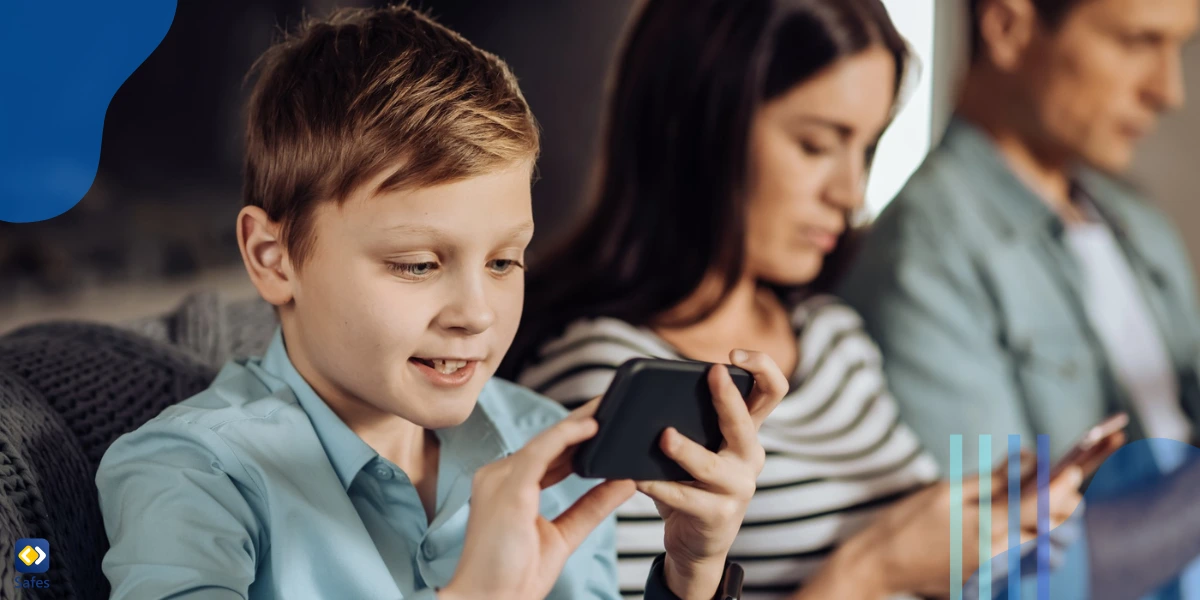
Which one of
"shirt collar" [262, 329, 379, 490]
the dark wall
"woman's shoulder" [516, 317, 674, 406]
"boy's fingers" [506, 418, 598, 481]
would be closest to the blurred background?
the dark wall

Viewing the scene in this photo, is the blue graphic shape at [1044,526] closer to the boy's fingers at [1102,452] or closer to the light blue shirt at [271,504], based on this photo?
the boy's fingers at [1102,452]

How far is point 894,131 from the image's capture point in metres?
1.19

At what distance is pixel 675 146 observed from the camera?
3.69 ft

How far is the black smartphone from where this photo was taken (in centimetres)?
71

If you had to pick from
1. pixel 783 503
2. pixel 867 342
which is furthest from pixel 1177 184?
pixel 783 503

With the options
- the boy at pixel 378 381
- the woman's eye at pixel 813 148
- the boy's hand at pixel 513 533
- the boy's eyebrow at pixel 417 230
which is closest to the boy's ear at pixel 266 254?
the boy at pixel 378 381

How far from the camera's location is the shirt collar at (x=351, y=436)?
78 centimetres

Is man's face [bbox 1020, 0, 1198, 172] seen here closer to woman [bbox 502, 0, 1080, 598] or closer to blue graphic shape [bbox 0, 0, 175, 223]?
woman [bbox 502, 0, 1080, 598]

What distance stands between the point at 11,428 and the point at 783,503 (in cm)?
76

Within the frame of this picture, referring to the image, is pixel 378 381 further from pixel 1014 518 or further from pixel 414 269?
pixel 1014 518

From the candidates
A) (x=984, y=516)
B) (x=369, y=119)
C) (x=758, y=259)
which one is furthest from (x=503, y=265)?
(x=984, y=516)

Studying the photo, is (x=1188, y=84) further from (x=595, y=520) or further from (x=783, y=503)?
(x=595, y=520)

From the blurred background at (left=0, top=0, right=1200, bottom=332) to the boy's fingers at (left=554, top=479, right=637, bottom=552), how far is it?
46cm

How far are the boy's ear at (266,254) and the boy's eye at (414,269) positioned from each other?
89mm
